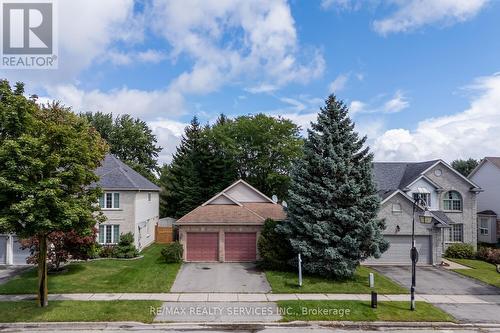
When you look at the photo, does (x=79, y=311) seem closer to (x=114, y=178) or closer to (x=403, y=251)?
(x=114, y=178)

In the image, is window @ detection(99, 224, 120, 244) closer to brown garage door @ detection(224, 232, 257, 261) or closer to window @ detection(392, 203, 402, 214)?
brown garage door @ detection(224, 232, 257, 261)

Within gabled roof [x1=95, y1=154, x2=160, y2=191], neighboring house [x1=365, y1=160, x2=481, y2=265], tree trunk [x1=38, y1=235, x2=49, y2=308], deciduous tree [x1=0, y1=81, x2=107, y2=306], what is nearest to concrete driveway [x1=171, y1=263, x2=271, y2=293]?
tree trunk [x1=38, y1=235, x2=49, y2=308]

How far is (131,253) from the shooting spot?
27.8m

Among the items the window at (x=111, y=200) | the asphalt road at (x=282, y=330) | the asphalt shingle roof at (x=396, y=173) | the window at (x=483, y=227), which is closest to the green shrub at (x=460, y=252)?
the asphalt shingle roof at (x=396, y=173)

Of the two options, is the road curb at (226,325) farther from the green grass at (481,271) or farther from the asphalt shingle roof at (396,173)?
the asphalt shingle roof at (396,173)

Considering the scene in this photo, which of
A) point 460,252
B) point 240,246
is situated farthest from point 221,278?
point 460,252

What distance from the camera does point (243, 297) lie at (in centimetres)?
1842

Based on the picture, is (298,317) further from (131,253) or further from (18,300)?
(131,253)

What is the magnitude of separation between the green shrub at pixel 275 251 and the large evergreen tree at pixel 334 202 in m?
1.07

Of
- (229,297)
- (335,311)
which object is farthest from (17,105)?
(335,311)

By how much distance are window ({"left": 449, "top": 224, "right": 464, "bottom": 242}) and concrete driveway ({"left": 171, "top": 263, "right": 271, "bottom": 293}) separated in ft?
Result: 59.2

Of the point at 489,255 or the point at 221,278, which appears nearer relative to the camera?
the point at 221,278

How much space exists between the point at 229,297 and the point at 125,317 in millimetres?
5051

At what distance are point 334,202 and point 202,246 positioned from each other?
10190 mm
